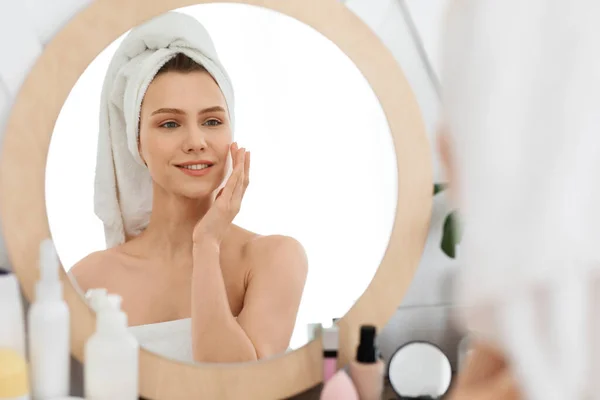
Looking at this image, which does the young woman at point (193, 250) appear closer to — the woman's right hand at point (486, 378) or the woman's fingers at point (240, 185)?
the woman's fingers at point (240, 185)

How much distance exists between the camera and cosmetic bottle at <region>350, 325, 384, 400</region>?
86 centimetres

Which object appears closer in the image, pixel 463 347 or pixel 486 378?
pixel 486 378

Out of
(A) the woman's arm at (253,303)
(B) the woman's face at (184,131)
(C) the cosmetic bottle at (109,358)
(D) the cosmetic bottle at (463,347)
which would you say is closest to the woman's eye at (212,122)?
(B) the woman's face at (184,131)

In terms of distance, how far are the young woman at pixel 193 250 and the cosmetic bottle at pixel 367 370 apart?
0.11 m

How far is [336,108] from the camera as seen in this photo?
88 cm

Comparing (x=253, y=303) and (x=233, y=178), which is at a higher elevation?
(x=233, y=178)

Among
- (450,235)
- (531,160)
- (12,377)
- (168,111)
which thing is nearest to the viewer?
(531,160)

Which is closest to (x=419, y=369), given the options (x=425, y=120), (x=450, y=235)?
(x=450, y=235)

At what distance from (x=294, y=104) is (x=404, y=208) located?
0.22 meters

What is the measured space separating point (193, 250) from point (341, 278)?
0.21m

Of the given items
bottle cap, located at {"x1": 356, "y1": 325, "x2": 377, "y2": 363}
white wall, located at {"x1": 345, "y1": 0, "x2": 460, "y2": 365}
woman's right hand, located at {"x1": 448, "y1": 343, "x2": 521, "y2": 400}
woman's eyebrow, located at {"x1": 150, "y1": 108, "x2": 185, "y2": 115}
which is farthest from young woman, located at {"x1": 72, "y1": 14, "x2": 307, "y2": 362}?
woman's right hand, located at {"x1": 448, "y1": 343, "x2": 521, "y2": 400}

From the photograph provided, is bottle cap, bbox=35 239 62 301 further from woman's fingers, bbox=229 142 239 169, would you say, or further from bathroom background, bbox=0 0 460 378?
bathroom background, bbox=0 0 460 378

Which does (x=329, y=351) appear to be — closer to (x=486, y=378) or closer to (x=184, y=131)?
(x=184, y=131)

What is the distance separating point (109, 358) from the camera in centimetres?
77
